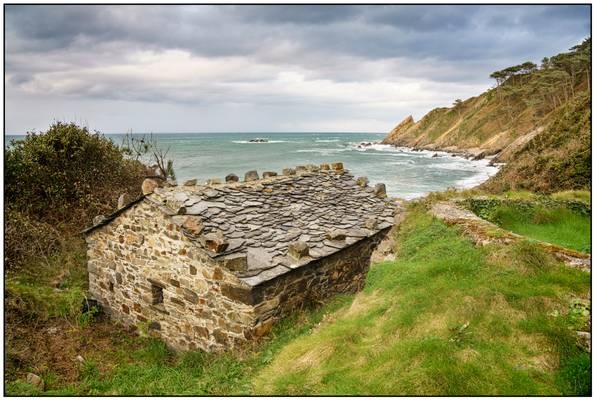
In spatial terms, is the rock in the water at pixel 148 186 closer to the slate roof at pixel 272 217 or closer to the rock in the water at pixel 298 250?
the slate roof at pixel 272 217

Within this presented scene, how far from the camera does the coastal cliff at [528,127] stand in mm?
21172

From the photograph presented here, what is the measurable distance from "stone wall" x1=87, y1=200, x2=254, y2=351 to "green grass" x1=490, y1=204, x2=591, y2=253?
28.4 feet

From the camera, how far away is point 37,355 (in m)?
8.55

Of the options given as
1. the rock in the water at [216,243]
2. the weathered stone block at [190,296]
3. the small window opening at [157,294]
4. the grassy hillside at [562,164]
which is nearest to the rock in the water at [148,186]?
the rock in the water at [216,243]

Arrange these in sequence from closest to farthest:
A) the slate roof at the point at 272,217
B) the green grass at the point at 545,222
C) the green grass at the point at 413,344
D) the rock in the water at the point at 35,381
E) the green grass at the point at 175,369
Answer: the green grass at the point at 413,344
the green grass at the point at 175,369
the rock in the water at the point at 35,381
the slate roof at the point at 272,217
the green grass at the point at 545,222

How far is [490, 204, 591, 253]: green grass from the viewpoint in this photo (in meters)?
10.6

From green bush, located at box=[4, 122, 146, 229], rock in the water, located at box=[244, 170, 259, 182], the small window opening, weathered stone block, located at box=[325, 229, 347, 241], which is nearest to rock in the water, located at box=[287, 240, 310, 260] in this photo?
weathered stone block, located at box=[325, 229, 347, 241]

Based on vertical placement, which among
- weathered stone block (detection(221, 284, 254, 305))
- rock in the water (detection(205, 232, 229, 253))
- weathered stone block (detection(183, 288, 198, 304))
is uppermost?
rock in the water (detection(205, 232, 229, 253))

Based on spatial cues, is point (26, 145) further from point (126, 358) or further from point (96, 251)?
point (126, 358)

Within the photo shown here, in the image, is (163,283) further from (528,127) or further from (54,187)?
(528,127)

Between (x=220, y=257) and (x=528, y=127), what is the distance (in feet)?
202

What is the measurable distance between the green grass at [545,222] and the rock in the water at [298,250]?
656 centimetres

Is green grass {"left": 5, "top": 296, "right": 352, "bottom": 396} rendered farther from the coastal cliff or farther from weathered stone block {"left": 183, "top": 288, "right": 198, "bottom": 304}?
the coastal cliff

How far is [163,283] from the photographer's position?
936 cm
